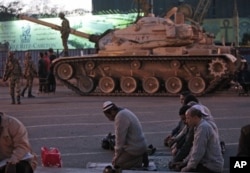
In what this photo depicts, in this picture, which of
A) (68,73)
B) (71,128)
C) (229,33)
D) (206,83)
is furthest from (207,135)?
(229,33)

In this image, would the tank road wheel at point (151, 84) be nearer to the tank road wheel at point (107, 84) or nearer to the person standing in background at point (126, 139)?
the tank road wheel at point (107, 84)

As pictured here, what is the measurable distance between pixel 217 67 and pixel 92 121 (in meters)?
8.90

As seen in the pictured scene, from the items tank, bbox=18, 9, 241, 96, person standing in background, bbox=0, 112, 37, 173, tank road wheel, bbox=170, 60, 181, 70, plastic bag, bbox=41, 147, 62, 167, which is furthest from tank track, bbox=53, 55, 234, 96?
person standing in background, bbox=0, 112, 37, 173

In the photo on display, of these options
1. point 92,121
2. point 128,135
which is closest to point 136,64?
point 92,121

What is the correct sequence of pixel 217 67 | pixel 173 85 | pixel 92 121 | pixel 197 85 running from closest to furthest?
pixel 92 121 < pixel 217 67 < pixel 197 85 < pixel 173 85

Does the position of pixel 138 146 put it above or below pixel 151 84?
above

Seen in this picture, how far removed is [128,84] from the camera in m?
26.0

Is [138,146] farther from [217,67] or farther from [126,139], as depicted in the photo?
[217,67]

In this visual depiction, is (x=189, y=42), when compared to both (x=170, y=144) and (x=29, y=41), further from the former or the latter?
(x=29, y=41)

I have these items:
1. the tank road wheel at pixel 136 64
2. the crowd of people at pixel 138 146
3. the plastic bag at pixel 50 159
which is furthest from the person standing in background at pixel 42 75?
the plastic bag at pixel 50 159

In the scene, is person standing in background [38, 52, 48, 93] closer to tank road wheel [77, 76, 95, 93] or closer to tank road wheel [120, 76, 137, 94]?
tank road wheel [77, 76, 95, 93]

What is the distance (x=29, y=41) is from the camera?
52.9 meters

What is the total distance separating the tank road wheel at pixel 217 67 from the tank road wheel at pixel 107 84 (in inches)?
156

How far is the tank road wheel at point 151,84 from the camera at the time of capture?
2556cm
